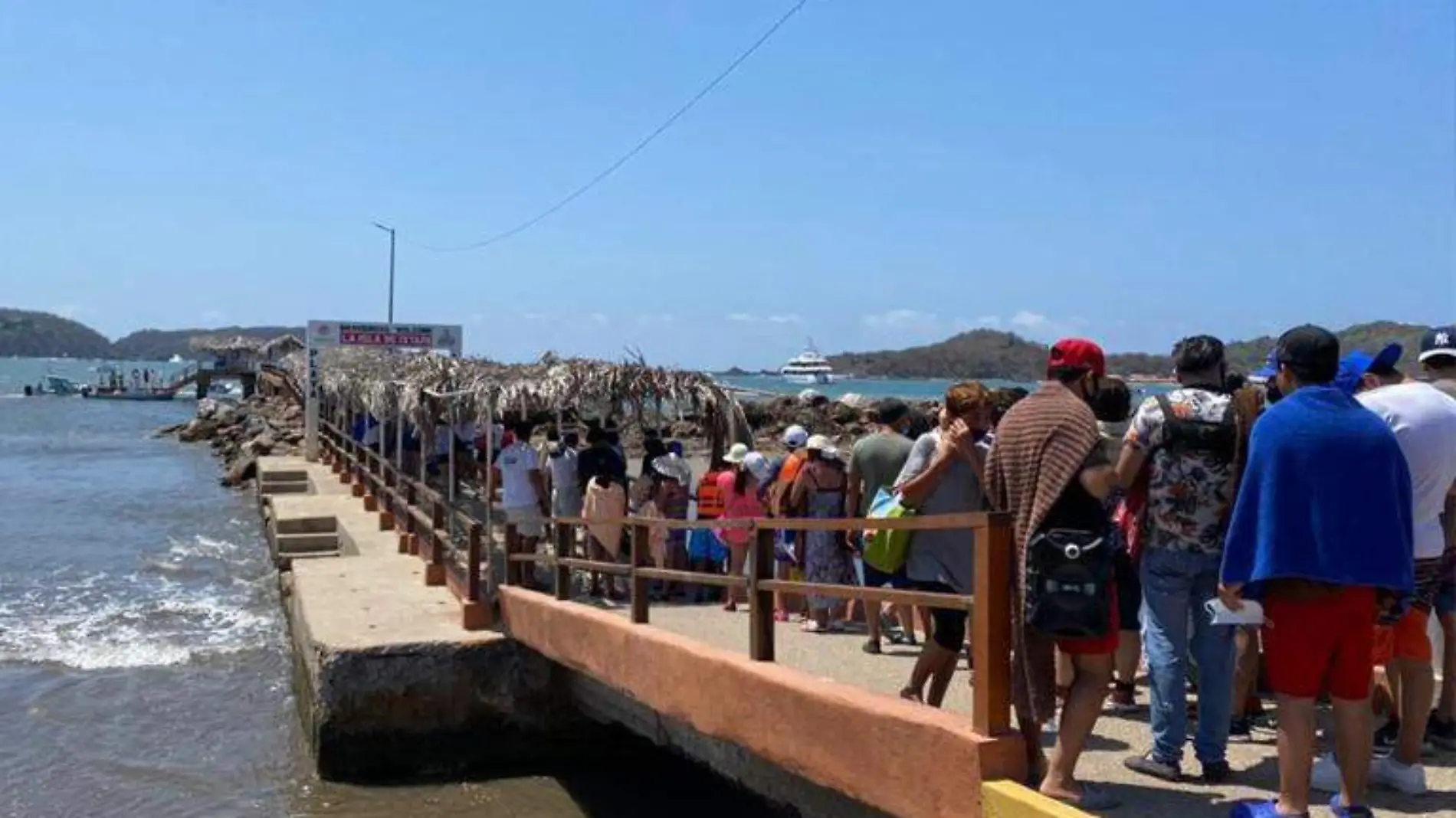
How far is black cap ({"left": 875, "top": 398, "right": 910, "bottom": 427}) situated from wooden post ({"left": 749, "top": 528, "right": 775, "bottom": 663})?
72.8 inches

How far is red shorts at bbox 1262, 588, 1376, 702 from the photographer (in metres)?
3.82

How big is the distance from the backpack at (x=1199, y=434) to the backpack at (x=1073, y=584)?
72cm

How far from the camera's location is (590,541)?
1029cm

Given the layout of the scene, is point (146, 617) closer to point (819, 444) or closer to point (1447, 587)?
point (819, 444)

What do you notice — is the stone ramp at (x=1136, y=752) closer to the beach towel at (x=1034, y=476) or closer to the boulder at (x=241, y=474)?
the beach towel at (x=1034, y=476)

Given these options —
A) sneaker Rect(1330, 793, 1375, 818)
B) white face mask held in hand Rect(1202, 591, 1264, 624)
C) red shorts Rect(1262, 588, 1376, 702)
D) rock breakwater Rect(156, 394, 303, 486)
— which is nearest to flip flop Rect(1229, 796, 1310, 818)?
sneaker Rect(1330, 793, 1375, 818)

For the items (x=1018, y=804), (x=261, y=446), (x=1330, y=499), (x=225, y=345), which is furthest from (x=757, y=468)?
(x=225, y=345)

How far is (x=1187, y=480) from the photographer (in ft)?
15.0

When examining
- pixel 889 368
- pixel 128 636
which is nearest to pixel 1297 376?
pixel 128 636

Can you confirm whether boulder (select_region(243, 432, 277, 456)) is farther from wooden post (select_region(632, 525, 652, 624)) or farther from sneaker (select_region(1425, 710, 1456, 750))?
sneaker (select_region(1425, 710, 1456, 750))

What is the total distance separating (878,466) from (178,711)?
23.7ft

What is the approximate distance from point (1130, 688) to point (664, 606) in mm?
4715

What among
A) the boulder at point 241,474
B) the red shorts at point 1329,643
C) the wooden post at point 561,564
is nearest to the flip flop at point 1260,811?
the red shorts at point 1329,643

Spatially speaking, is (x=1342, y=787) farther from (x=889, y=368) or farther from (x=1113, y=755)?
(x=889, y=368)
